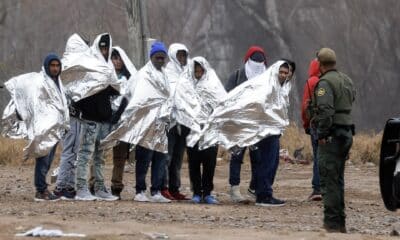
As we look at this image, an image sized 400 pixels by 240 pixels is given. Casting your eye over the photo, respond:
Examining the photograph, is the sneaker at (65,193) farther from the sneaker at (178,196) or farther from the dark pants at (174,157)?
the sneaker at (178,196)

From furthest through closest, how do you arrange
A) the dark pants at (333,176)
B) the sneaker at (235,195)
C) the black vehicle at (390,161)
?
1. the sneaker at (235,195)
2. the dark pants at (333,176)
3. the black vehicle at (390,161)

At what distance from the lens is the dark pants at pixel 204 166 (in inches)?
560

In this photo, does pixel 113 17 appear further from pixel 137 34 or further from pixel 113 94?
pixel 113 94

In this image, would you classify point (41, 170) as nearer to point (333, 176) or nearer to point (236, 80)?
point (236, 80)

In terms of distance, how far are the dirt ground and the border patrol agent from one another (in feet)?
0.85

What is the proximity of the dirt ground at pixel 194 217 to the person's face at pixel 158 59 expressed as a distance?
170 centimetres

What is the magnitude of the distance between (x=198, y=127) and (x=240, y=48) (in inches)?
1224

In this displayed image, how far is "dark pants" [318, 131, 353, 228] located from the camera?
11.4 metres

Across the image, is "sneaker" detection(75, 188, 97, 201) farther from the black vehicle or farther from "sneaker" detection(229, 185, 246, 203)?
the black vehicle

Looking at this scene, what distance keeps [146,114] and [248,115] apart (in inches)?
49.2

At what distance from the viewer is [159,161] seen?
1430 centimetres

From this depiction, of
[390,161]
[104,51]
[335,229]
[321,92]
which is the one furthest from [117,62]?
[390,161]

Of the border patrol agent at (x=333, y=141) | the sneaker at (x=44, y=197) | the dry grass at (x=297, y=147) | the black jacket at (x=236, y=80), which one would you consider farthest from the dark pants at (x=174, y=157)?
the dry grass at (x=297, y=147)

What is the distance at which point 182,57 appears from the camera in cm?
1470
